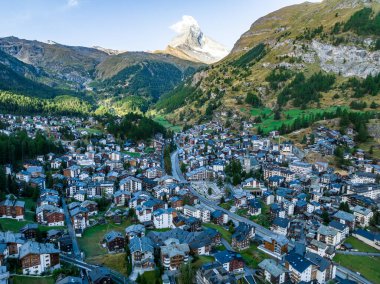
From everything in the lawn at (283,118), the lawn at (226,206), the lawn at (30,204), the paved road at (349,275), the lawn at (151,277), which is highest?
the lawn at (283,118)

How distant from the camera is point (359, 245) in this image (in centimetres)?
4166

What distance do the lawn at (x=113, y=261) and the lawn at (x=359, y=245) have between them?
28480mm

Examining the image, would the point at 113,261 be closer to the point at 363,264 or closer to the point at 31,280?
the point at 31,280

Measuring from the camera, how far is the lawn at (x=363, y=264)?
35.5 m

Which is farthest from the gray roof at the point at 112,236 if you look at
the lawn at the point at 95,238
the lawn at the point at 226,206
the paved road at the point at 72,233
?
the lawn at the point at 226,206

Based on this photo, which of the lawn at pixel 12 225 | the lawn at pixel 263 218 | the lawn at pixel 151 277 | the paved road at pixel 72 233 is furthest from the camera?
the lawn at pixel 263 218

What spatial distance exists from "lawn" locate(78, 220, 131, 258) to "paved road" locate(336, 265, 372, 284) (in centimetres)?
2680

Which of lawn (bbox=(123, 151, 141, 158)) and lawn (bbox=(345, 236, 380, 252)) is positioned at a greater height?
lawn (bbox=(123, 151, 141, 158))

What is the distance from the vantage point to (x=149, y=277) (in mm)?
33656

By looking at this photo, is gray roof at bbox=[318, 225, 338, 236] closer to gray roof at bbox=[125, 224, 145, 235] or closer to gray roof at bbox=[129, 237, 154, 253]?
gray roof at bbox=[129, 237, 154, 253]

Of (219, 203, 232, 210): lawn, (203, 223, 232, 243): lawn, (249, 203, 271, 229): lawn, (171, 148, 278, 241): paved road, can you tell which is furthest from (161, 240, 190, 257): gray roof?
(219, 203, 232, 210): lawn

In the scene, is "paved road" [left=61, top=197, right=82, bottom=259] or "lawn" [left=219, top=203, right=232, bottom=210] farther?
"lawn" [left=219, top=203, right=232, bottom=210]

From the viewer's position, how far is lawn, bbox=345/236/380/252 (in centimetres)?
4072

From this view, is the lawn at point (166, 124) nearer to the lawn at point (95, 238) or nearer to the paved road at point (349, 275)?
the lawn at point (95, 238)
